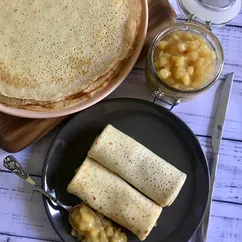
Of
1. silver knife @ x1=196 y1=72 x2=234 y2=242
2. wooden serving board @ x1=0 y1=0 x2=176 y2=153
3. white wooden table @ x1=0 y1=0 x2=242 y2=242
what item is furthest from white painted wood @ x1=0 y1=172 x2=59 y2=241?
silver knife @ x1=196 y1=72 x2=234 y2=242

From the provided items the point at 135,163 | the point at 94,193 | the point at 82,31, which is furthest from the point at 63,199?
the point at 82,31

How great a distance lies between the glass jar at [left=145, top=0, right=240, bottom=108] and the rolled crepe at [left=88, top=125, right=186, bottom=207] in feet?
0.50

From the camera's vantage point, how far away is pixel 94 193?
1.14 meters

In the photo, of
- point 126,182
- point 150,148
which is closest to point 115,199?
point 126,182

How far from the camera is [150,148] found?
121 centimetres

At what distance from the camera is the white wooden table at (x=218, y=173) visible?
1199 mm

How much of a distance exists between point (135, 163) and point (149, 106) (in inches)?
6.2

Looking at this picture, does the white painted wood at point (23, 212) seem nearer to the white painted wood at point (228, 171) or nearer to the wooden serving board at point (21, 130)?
the wooden serving board at point (21, 130)

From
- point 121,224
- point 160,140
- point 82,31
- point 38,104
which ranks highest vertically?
point 82,31

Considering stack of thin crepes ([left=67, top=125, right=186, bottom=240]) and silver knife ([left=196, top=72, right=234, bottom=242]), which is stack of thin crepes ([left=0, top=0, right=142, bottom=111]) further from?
silver knife ([left=196, top=72, right=234, bottom=242])

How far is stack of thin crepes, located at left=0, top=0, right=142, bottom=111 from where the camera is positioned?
1.12m

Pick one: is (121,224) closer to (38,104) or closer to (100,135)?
(100,135)

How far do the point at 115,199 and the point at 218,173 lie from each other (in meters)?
0.30

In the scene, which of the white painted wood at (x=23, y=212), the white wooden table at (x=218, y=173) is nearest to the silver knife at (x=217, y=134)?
the white wooden table at (x=218, y=173)
